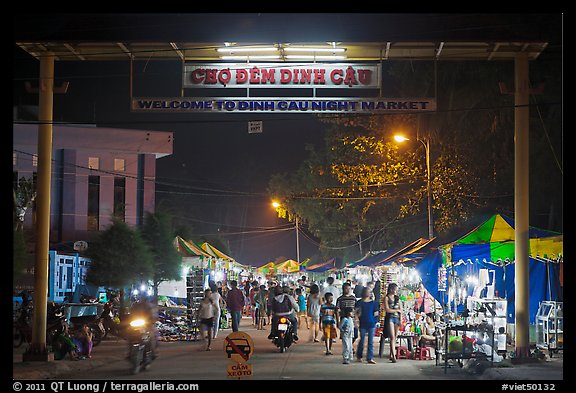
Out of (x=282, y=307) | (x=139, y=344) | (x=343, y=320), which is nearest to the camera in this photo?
(x=139, y=344)

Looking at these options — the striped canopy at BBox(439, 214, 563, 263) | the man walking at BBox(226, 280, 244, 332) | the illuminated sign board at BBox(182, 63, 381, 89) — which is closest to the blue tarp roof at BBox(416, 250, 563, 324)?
the striped canopy at BBox(439, 214, 563, 263)

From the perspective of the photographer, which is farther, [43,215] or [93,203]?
[93,203]

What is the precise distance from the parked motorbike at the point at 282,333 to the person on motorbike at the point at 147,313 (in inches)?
163

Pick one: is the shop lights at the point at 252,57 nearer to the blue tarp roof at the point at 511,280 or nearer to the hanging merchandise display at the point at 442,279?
the blue tarp roof at the point at 511,280

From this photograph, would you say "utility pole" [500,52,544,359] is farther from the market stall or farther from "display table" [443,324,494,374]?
"display table" [443,324,494,374]

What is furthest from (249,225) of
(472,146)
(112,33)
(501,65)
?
(112,33)

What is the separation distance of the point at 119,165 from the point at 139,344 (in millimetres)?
37552

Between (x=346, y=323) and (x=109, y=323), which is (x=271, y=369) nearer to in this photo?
(x=346, y=323)

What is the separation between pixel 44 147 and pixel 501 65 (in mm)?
13839

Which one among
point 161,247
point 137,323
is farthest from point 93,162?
point 137,323

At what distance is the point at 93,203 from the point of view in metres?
53.0

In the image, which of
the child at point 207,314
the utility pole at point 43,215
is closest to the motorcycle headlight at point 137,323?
the utility pole at point 43,215

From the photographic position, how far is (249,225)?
89.0 meters

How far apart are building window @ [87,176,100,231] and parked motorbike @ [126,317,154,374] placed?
121 feet
